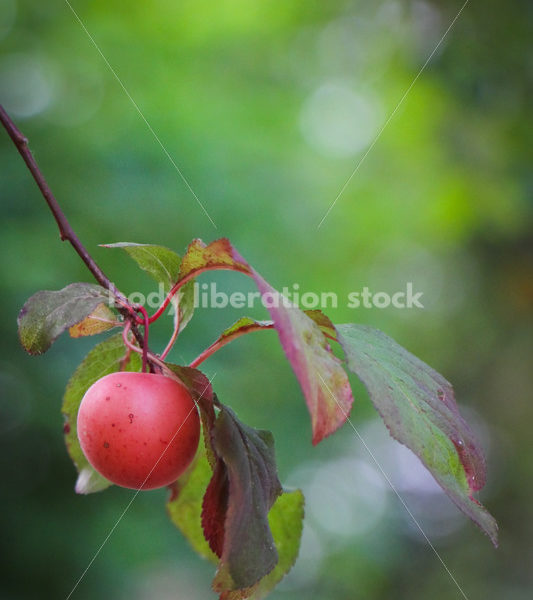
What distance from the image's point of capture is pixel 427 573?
13.1ft

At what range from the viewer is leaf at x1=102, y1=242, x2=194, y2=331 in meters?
0.57

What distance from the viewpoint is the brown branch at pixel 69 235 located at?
530 millimetres

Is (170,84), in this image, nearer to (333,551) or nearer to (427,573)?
(333,551)

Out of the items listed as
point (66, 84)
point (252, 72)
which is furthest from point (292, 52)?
point (66, 84)

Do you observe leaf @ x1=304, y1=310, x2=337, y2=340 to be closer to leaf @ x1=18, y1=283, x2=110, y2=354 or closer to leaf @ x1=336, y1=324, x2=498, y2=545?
leaf @ x1=336, y1=324, x2=498, y2=545

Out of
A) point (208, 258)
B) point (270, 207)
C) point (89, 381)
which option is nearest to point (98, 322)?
point (89, 381)

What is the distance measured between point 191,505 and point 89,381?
7.5 inches

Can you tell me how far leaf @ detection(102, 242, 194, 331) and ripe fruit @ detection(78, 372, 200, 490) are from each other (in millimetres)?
110

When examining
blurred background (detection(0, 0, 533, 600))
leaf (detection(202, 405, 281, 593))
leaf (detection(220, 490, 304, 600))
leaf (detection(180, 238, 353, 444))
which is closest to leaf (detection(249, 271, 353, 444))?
leaf (detection(180, 238, 353, 444))

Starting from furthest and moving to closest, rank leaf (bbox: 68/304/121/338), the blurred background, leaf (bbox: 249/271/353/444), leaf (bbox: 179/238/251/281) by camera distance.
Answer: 1. the blurred background
2. leaf (bbox: 68/304/121/338)
3. leaf (bbox: 179/238/251/281)
4. leaf (bbox: 249/271/353/444)

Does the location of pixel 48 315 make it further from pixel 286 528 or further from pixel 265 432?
pixel 286 528

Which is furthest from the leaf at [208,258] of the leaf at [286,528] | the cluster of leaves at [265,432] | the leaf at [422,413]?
the leaf at [286,528]

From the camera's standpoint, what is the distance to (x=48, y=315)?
51 cm

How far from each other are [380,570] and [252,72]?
7.67ft
